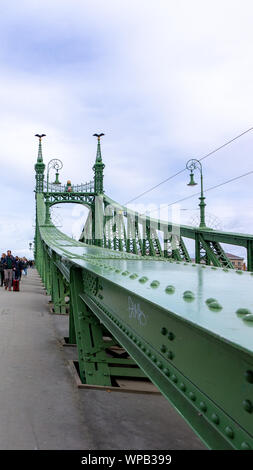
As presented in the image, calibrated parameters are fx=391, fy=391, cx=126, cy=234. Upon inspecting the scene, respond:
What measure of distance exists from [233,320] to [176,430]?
125 inches

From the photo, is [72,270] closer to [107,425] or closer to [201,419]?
[107,425]

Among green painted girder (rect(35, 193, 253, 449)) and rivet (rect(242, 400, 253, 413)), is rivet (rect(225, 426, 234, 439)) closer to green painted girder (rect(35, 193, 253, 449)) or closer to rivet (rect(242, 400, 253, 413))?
green painted girder (rect(35, 193, 253, 449))

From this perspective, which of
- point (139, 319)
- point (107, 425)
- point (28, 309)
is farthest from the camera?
point (28, 309)

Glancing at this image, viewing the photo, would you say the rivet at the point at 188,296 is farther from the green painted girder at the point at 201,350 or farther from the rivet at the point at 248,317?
the rivet at the point at 248,317

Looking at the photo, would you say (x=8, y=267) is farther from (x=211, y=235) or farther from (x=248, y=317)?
(x=248, y=317)

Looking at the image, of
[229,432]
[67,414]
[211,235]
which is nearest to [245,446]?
[229,432]

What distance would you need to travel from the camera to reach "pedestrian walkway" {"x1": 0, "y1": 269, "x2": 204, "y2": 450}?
3.89 metres

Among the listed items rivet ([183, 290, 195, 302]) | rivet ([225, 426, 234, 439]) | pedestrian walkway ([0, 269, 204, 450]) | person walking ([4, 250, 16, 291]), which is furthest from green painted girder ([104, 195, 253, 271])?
rivet ([225, 426, 234, 439])

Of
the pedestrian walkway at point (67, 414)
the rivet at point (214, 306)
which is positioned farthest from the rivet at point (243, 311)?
the pedestrian walkway at point (67, 414)

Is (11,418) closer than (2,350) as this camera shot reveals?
Yes

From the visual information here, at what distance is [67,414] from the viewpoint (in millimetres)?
4566

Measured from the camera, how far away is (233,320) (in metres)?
1.73
